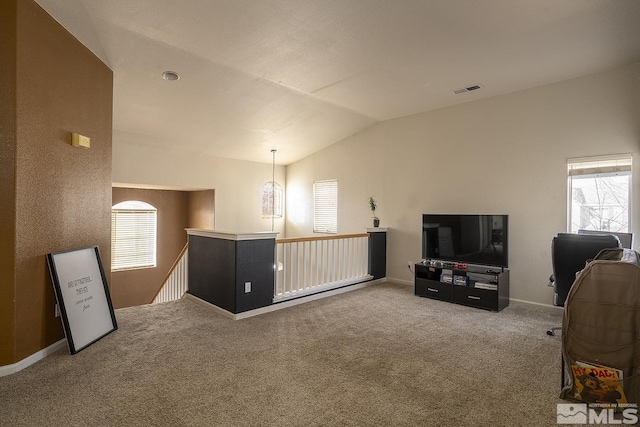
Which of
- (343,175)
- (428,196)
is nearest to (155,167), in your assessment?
(343,175)

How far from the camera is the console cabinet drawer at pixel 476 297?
14.1 feet

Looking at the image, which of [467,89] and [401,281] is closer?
[467,89]

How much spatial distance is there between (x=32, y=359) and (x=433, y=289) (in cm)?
454

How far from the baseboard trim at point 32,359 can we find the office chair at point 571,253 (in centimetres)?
472

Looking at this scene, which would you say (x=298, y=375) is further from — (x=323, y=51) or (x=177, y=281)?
(x=177, y=281)

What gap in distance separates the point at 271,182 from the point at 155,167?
2.63 metres

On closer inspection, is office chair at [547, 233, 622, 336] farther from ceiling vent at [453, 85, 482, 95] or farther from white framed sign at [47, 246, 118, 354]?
white framed sign at [47, 246, 118, 354]

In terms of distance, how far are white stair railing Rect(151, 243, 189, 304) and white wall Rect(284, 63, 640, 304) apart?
3.19 meters

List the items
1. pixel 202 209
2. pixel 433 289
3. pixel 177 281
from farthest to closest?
pixel 202 209 < pixel 177 281 < pixel 433 289

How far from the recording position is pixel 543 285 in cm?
438

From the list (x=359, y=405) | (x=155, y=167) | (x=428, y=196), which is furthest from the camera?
(x=155, y=167)

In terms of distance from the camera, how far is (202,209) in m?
7.24

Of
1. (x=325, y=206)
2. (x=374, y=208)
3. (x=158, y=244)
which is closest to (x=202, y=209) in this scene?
(x=158, y=244)

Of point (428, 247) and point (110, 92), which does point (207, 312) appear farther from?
point (428, 247)
